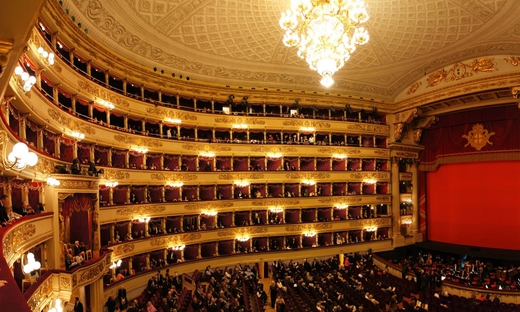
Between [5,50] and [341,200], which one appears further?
[341,200]

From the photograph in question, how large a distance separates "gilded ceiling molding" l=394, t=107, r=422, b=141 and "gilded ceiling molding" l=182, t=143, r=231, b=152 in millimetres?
12132

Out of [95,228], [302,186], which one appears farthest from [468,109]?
[95,228]

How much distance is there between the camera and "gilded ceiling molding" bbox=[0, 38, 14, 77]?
2.07m

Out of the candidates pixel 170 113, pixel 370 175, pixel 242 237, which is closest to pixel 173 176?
pixel 170 113

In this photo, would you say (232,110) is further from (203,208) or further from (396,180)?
(396,180)

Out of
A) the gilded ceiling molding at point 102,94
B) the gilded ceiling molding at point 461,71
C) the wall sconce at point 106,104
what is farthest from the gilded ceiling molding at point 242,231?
the gilded ceiling molding at point 461,71

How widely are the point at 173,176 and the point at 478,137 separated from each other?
18670 millimetres

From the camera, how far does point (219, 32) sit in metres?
16.4

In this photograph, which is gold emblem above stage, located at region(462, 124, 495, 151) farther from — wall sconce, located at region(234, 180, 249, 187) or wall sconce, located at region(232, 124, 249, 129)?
wall sconce, located at region(234, 180, 249, 187)

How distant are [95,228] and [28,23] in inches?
441

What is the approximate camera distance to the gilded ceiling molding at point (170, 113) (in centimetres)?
1779

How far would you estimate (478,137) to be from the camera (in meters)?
22.0

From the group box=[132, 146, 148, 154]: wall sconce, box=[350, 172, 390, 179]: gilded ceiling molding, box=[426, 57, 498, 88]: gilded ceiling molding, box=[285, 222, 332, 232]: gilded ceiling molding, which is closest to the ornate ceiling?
box=[426, 57, 498, 88]: gilded ceiling molding

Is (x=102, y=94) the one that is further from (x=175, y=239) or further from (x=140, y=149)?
(x=175, y=239)
